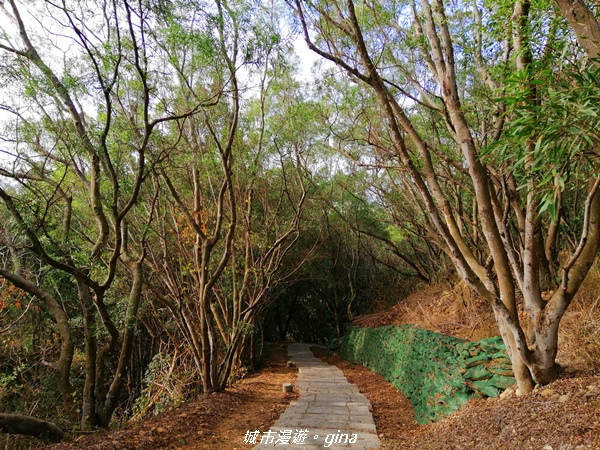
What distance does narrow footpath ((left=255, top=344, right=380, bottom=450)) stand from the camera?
14.3 feet

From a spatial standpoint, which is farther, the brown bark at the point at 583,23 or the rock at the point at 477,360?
the rock at the point at 477,360

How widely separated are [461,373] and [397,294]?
9753mm

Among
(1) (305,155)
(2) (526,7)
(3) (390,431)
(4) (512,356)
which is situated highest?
(1) (305,155)

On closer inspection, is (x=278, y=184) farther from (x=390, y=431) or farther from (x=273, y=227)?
(x=390, y=431)

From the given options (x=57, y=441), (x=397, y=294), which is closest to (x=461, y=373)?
(x=57, y=441)

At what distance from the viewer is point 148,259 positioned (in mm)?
8273

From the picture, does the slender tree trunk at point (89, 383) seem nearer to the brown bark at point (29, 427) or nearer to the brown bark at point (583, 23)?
the brown bark at point (29, 427)

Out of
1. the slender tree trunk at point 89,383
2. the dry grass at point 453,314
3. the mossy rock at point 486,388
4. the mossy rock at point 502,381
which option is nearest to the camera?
the mossy rock at point 502,381

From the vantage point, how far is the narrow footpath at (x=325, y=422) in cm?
436

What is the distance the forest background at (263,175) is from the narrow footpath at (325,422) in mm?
1811

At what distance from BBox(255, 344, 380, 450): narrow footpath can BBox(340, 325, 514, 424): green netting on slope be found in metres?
0.84

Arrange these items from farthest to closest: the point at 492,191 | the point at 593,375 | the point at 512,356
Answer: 1. the point at 492,191
2. the point at 512,356
3. the point at 593,375

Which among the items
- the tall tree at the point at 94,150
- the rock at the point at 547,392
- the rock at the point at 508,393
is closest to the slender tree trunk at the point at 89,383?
the tall tree at the point at 94,150

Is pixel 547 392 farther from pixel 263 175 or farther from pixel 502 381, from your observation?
pixel 263 175
